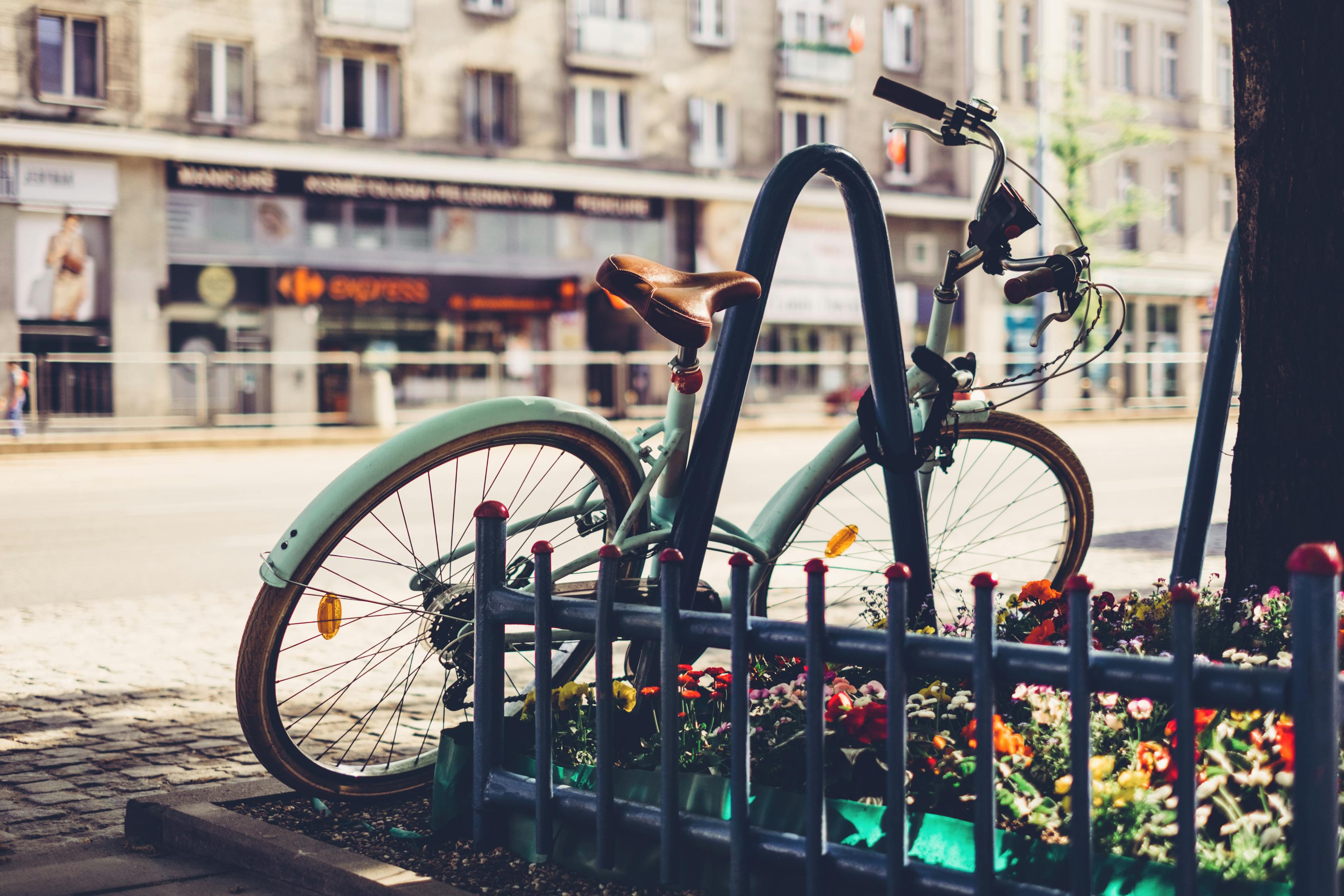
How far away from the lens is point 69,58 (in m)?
25.3

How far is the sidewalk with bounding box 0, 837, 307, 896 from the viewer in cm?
308

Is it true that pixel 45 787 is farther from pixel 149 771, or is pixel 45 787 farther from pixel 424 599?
pixel 424 599

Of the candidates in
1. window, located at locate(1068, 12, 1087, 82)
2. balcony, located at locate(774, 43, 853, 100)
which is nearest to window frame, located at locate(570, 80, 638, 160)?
balcony, located at locate(774, 43, 853, 100)

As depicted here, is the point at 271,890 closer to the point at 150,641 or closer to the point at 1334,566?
the point at 1334,566

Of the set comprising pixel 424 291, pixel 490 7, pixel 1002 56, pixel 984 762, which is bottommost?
pixel 984 762

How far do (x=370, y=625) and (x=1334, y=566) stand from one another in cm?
505

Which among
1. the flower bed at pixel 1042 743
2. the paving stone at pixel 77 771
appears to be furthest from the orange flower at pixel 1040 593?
the paving stone at pixel 77 771

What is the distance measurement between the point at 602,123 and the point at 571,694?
28.4 meters

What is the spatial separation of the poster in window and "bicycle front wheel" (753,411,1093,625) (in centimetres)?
2220

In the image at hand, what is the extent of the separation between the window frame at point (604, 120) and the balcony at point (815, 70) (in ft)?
12.6

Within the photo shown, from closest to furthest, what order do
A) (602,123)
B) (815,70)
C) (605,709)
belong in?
(605,709)
(602,123)
(815,70)

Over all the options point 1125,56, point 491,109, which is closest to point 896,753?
point 491,109

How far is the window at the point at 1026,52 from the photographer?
122 ft

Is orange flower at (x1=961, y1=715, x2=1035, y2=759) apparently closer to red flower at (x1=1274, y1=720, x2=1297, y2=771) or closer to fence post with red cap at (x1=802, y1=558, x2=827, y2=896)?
fence post with red cap at (x1=802, y1=558, x2=827, y2=896)
